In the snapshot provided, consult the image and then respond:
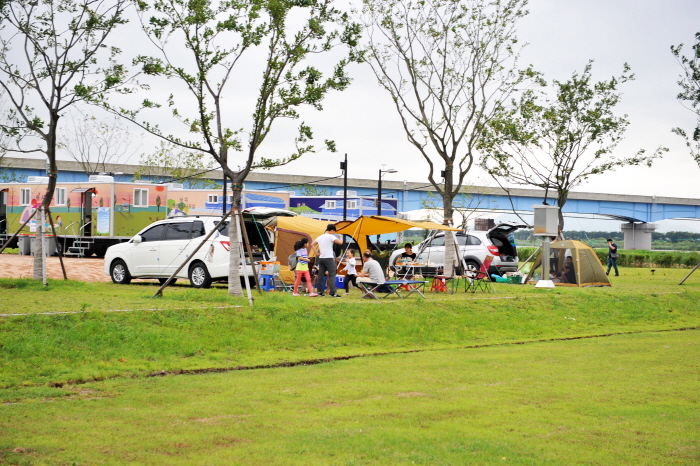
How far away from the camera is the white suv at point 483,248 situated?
2195cm

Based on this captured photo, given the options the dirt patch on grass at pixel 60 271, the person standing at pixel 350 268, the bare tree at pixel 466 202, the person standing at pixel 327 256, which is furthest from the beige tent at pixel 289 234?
the bare tree at pixel 466 202

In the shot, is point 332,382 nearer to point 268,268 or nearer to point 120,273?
point 268,268

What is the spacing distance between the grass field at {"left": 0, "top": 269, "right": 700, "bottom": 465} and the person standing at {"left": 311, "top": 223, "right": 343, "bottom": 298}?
4.29 ft

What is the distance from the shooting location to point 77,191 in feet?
93.5

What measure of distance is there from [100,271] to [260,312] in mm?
12114

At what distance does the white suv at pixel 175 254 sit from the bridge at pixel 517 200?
31.2 meters

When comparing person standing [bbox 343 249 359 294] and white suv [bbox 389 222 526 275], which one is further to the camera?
white suv [bbox 389 222 526 275]

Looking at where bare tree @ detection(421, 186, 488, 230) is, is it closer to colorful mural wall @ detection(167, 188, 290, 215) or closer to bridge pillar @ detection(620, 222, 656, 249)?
colorful mural wall @ detection(167, 188, 290, 215)

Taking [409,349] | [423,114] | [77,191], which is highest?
[423,114]

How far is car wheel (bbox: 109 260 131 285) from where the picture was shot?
17750 millimetres

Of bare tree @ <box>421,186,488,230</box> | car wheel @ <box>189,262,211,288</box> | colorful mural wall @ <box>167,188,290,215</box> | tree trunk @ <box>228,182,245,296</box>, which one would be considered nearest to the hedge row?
bare tree @ <box>421,186,488,230</box>

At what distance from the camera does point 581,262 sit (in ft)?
68.5

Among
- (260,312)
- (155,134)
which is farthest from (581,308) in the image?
(155,134)

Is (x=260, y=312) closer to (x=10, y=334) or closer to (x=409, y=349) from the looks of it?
(x=409, y=349)
